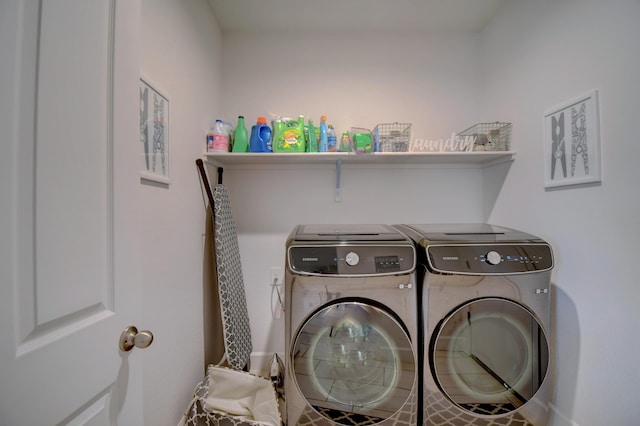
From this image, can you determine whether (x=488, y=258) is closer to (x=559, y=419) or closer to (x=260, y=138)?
(x=559, y=419)

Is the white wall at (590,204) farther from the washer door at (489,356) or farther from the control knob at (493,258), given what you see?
the control knob at (493,258)

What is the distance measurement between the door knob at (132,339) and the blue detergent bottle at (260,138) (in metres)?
1.18

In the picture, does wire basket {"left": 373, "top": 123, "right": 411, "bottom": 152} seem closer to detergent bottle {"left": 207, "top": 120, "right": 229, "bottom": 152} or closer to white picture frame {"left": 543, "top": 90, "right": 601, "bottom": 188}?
white picture frame {"left": 543, "top": 90, "right": 601, "bottom": 188}

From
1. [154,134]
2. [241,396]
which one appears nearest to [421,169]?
[154,134]

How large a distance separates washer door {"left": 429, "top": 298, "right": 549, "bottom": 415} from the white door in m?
1.26

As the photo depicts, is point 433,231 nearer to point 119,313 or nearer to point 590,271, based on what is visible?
point 590,271

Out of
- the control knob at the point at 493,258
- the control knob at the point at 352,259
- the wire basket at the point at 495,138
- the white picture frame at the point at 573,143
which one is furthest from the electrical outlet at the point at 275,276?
the white picture frame at the point at 573,143

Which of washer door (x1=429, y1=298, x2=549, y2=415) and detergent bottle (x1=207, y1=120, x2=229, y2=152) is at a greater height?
detergent bottle (x1=207, y1=120, x2=229, y2=152)

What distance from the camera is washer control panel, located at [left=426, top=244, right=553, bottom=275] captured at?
1137 mm

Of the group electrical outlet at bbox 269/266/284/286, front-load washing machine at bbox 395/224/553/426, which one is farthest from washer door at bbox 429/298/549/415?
electrical outlet at bbox 269/266/284/286

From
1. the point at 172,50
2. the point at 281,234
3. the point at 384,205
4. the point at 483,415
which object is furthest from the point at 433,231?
the point at 172,50

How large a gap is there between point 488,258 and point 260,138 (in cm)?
146

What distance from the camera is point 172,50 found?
3.88ft

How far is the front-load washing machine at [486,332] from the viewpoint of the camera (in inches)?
45.0
